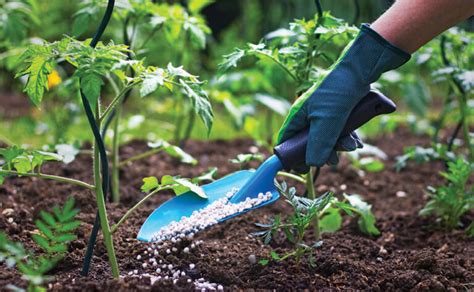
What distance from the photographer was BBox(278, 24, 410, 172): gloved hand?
207 cm

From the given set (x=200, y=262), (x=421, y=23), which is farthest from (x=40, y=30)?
(x=421, y=23)

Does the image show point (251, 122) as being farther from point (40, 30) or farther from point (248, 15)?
point (248, 15)

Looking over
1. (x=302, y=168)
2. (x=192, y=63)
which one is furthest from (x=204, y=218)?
(x=192, y=63)

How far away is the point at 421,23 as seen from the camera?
1.97 meters

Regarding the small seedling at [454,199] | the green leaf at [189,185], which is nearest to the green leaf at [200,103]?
the green leaf at [189,185]

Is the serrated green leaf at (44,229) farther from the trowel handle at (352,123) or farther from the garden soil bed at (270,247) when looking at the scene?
the trowel handle at (352,123)

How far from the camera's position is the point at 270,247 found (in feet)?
8.34

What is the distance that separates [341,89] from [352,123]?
14 centimetres

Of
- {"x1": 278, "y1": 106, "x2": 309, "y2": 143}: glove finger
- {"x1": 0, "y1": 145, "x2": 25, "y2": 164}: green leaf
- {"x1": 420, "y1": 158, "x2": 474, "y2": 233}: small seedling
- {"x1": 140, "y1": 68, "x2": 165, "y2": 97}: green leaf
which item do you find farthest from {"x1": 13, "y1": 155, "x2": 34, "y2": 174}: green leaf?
{"x1": 420, "y1": 158, "x2": 474, "y2": 233}: small seedling

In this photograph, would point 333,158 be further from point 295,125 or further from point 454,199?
point 454,199

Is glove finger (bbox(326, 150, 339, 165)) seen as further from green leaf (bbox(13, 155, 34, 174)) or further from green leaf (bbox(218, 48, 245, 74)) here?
green leaf (bbox(13, 155, 34, 174))

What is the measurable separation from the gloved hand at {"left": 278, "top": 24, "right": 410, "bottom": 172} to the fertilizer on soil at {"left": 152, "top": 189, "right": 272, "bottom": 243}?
24 centimetres

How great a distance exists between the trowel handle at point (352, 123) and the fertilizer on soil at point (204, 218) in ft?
0.47

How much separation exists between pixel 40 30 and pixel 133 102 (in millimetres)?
1164
